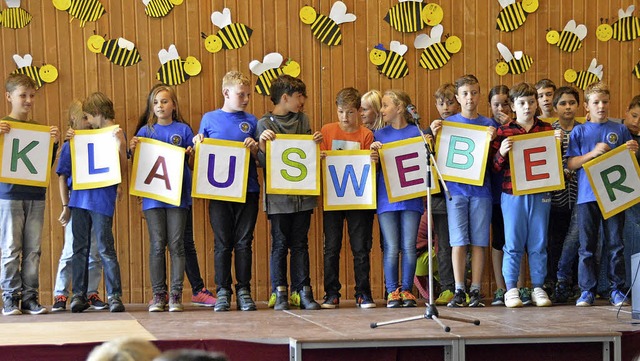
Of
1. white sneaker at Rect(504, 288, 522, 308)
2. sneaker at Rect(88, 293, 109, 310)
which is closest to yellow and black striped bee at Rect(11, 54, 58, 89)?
sneaker at Rect(88, 293, 109, 310)

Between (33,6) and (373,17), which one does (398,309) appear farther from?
(33,6)

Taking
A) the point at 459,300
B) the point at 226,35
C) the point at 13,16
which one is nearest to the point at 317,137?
the point at 226,35

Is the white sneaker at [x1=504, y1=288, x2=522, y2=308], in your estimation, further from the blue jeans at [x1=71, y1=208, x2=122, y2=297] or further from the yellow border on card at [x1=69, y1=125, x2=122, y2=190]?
the yellow border on card at [x1=69, y1=125, x2=122, y2=190]

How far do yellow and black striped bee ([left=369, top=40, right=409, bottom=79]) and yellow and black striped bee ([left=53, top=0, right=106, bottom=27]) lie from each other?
2.20 m

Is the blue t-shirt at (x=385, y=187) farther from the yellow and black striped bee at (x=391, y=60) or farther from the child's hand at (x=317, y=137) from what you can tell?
the yellow and black striped bee at (x=391, y=60)

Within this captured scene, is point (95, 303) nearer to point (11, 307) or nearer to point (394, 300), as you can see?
point (11, 307)

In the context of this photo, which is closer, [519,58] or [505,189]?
[505,189]

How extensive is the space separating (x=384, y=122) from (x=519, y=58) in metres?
1.65

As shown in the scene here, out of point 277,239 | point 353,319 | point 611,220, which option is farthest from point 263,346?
point 611,220

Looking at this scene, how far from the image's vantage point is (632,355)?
4945 mm

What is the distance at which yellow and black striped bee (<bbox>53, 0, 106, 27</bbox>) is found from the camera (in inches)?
271

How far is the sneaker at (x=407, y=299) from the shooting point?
248 inches

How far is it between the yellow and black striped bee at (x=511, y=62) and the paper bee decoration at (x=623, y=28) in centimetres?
72

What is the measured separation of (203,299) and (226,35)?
6.94 feet
